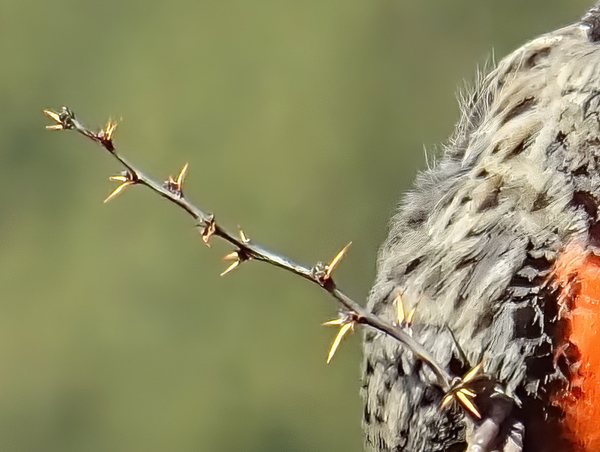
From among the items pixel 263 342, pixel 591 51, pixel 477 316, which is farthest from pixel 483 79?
pixel 263 342

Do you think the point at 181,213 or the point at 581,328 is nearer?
the point at 581,328

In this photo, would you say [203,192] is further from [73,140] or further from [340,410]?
[340,410]

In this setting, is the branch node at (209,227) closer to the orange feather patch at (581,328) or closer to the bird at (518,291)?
the bird at (518,291)

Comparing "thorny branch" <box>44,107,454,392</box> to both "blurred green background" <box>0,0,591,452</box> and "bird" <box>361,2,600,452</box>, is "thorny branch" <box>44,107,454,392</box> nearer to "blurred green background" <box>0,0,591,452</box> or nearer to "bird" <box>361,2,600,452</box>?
"bird" <box>361,2,600,452</box>

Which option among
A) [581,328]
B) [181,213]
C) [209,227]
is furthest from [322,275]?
[181,213]

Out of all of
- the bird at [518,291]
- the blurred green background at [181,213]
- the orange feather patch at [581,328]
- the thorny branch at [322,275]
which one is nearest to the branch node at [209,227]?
the thorny branch at [322,275]

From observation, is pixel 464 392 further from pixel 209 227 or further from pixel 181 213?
pixel 181 213
